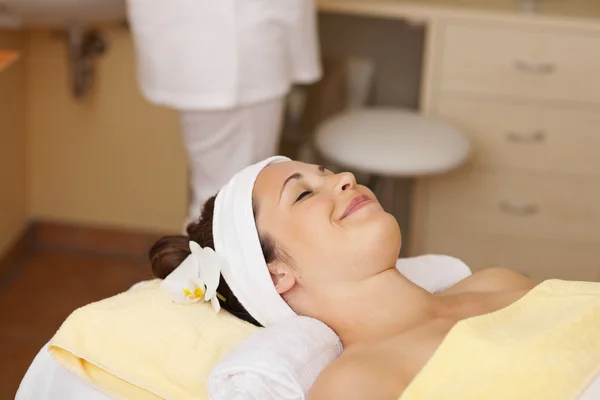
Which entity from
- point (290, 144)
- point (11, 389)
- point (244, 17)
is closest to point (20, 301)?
point (11, 389)

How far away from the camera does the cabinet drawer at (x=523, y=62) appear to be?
2.75 metres

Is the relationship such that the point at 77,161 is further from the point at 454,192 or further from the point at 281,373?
the point at 281,373

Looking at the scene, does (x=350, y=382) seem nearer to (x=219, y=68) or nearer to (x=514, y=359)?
(x=514, y=359)

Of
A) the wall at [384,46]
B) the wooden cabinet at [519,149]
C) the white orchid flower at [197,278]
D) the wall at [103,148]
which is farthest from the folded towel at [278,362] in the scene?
the wall at [384,46]

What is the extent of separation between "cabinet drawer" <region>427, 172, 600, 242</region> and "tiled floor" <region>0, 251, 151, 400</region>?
0.96m

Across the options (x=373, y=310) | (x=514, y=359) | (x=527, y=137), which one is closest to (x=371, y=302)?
(x=373, y=310)

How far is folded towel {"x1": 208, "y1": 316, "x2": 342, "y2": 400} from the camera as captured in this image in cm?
138

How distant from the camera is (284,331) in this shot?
1471 mm

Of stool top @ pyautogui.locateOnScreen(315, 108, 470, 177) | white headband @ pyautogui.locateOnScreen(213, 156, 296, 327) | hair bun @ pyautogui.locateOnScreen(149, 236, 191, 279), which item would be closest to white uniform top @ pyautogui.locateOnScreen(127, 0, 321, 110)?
stool top @ pyautogui.locateOnScreen(315, 108, 470, 177)

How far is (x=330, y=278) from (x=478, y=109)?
4.74ft

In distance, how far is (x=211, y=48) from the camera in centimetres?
221

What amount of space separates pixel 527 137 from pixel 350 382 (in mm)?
1659

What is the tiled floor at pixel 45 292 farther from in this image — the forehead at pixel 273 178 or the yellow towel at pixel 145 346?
the forehead at pixel 273 178

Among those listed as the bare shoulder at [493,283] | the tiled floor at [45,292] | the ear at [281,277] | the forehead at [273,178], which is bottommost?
the tiled floor at [45,292]
